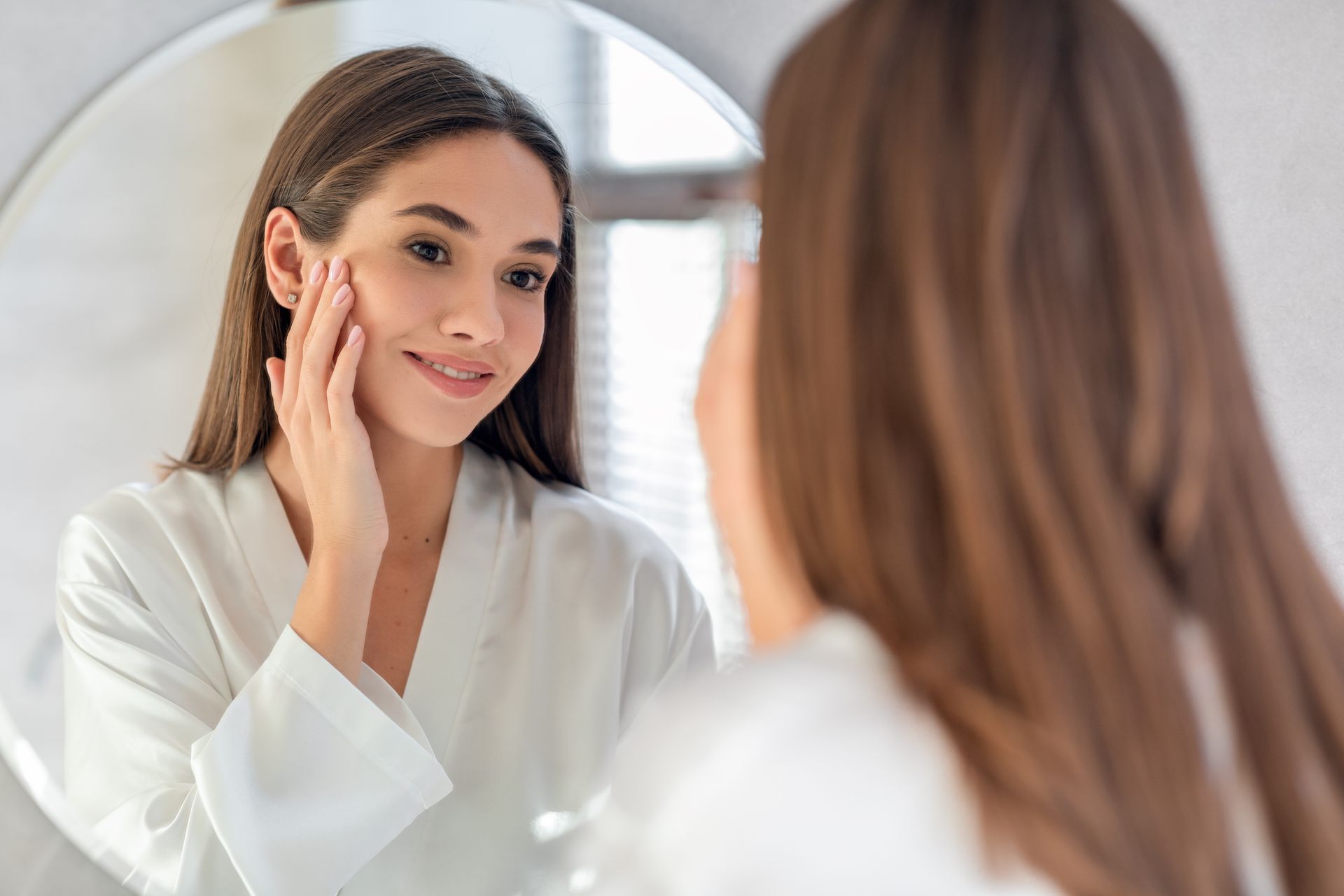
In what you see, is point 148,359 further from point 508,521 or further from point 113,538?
point 508,521

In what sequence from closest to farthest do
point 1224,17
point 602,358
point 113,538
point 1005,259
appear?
1. point 1005,259
2. point 113,538
3. point 602,358
4. point 1224,17

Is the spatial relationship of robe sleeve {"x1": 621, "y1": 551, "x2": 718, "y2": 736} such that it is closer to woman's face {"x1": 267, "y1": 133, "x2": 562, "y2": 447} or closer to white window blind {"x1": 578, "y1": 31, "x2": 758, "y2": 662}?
white window blind {"x1": 578, "y1": 31, "x2": 758, "y2": 662}

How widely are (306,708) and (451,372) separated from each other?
0.24 m

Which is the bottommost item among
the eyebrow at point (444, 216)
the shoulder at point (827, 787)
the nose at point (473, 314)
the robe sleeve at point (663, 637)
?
the robe sleeve at point (663, 637)

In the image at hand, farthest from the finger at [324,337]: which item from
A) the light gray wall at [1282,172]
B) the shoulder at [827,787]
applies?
the light gray wall at [1282,172]

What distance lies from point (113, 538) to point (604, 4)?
56cm

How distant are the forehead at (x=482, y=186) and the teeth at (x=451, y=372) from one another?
0.30ft

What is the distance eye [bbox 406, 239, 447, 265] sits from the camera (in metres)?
0.74

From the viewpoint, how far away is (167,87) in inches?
31.0

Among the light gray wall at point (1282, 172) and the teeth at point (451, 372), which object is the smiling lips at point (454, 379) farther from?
the light gray wall at point (1282, 172)

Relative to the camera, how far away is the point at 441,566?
82cm

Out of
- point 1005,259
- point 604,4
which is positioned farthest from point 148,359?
point 1005,259

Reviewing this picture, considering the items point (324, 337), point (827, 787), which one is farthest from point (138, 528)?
point (827, 787)

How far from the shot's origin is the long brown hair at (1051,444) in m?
0.43
